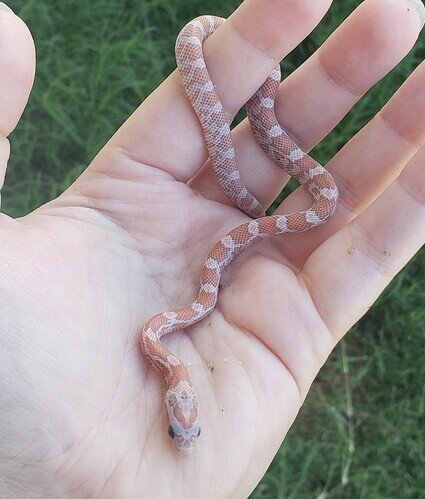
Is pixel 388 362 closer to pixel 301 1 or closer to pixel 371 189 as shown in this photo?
pixel 371 189

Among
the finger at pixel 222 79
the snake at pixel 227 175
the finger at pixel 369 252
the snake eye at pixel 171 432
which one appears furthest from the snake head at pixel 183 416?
the finger at pixel 222 79

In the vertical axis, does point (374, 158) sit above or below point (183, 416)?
above

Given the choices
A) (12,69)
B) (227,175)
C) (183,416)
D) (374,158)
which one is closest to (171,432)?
(183,416)

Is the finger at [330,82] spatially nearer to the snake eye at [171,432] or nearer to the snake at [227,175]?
the snake at [227,175]

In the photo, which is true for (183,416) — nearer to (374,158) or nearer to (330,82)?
(374,158)

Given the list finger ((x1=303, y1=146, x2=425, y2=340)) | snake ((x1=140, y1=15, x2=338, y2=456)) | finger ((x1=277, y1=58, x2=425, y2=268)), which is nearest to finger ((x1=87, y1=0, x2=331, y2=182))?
snake ((x1=140, y1=15, x2=338, y2=456))

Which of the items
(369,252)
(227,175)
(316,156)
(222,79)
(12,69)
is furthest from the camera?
(316,156)

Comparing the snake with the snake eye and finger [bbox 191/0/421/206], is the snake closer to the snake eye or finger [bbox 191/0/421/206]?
finger [bbox 191/0/421/206]
